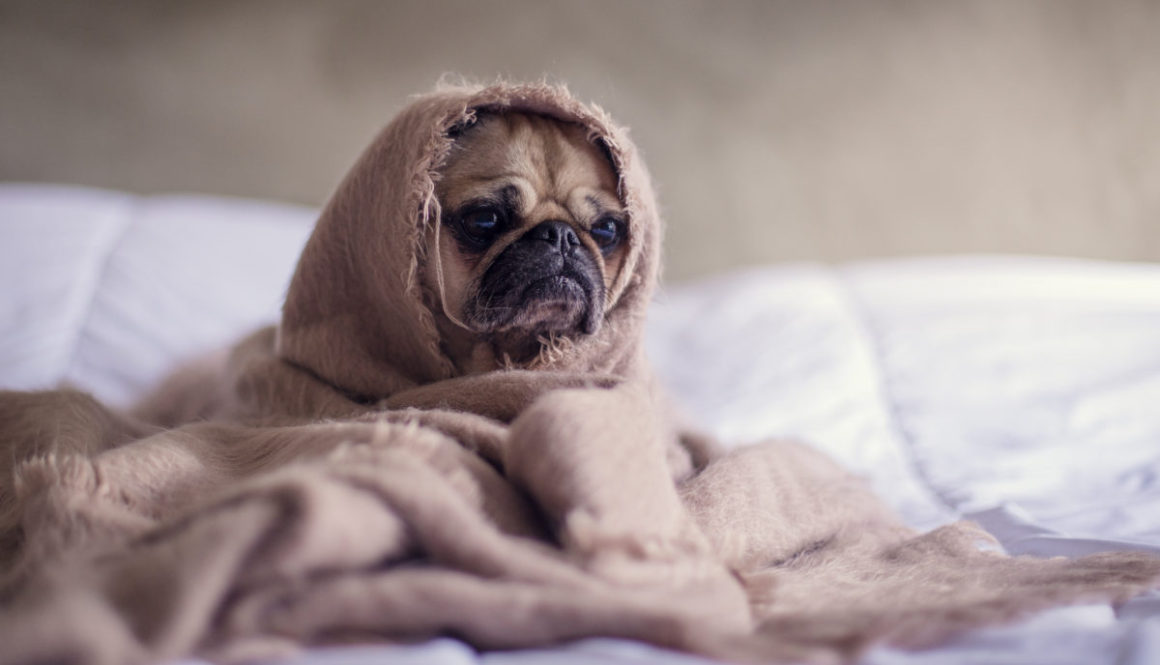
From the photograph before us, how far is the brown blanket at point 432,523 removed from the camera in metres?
0.70

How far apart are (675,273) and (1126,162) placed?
152 centimetres

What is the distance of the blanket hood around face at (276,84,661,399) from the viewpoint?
129 centimetres

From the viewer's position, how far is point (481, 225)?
1341 millimetres

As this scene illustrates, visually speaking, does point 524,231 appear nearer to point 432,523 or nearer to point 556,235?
point 556,235

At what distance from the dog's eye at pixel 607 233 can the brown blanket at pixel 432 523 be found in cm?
13

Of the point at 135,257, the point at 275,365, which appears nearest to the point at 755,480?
the point at 275,365

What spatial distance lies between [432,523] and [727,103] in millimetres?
2488

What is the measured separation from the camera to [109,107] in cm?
262

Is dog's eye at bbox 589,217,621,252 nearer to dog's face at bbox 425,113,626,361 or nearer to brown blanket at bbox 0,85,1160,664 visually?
dog's face at bbox 425,113,626,361

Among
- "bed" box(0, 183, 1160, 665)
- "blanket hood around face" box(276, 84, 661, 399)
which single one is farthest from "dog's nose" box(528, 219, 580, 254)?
"bed" box(0, 183, 1160, 665)

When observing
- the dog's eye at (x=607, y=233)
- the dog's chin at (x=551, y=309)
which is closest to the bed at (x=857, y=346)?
the dog's eye at (x=607, y=233)

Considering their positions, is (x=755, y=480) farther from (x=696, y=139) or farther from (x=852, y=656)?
(x=696, y=139)

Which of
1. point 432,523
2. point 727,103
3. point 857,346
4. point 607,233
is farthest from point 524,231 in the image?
point 727,103

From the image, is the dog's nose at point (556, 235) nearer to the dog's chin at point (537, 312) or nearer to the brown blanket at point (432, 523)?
the dog's chin at point (537, 312)
